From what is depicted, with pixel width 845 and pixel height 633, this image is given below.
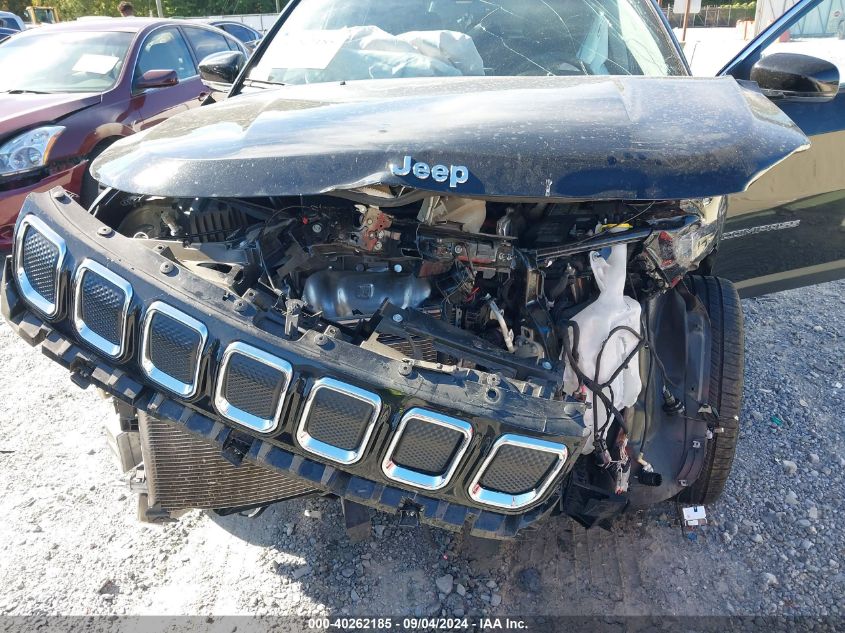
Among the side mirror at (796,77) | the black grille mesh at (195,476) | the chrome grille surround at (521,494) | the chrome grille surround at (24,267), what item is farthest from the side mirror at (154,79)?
the chrome grille surround at (521,494)

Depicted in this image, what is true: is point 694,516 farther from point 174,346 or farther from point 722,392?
point 174,346

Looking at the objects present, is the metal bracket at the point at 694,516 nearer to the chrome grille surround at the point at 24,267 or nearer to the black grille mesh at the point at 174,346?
the black grille mesh at the point at 174,346

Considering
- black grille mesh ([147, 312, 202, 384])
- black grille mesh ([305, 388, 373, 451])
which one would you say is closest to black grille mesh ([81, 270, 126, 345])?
black grille mesh ([147, 312, 202, 384])

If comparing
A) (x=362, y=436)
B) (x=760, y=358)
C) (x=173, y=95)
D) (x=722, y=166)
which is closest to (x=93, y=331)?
(x=362, y=436)

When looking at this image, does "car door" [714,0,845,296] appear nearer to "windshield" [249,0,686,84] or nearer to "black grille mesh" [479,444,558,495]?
"windshield" [249,0,686,84]

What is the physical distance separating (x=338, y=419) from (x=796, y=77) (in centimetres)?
225

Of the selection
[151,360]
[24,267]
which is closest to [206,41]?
[24,267]

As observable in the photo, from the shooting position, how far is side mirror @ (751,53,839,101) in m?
2.36

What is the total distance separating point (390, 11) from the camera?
2770 millimetres

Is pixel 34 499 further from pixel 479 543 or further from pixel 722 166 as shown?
pixel 722 166

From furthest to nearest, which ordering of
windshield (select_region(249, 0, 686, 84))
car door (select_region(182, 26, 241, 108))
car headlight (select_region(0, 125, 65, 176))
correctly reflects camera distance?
car door (select_region(182, 26, 241, 108)), car headlight (select_region(0, 125, 65, 176)), windshield (select_region(249, 0, 686, 84))

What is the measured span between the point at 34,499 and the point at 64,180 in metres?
2.92

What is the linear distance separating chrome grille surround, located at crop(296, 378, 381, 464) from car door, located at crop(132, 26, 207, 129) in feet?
14.4

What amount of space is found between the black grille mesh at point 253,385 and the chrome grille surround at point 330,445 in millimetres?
72
